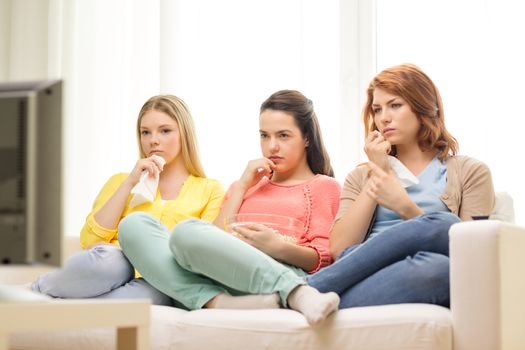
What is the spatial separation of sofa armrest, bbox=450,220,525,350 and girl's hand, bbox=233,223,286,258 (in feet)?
1.90

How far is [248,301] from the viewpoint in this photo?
1.88m

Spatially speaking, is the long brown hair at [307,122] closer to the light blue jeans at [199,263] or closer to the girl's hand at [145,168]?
the girl's hand at [145,168]

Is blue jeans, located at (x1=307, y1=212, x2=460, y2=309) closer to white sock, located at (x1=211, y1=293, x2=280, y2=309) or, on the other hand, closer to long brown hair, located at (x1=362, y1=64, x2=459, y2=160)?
white sock, located at (x1=211, y1=293, x2=280, y2=309)

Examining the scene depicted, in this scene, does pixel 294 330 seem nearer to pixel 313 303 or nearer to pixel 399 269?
pixel 313 303

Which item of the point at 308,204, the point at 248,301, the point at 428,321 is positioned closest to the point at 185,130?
the point at 308,204

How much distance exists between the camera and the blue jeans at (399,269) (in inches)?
71.1

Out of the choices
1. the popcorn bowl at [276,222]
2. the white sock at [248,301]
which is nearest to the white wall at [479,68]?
the popcorn bowl at [276,222]

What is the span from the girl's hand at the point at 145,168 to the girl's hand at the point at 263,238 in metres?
0.54

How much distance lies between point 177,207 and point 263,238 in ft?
1.73

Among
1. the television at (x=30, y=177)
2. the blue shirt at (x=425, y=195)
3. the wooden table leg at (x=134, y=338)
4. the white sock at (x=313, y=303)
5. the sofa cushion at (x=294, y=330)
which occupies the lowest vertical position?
the sofa cushion at (x=294, y=330)

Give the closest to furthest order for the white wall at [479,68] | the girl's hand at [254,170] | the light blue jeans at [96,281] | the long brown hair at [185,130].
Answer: the light blue jeans at [96,281] < the girl's hand at [254,170] < the long brown hair at [185,130] < the white wall at [479,68]

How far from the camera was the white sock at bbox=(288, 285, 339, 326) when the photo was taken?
5.56ft

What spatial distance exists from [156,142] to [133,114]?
0.94 m

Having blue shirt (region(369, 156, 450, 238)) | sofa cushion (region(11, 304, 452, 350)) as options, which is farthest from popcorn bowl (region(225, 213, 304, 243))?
sofa cushion (region(11, 304, 452, 350))
